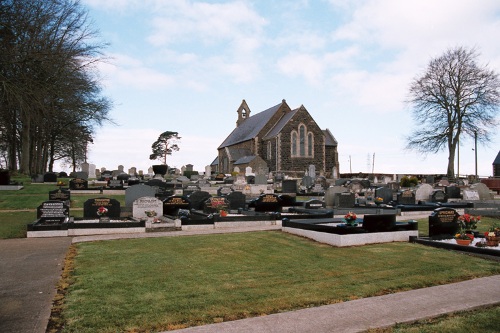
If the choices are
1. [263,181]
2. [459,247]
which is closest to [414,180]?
[263,181]

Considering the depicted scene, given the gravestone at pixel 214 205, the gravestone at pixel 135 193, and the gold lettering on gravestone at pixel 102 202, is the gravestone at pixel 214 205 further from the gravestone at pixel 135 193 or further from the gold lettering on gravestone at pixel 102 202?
the gold lettering on gravestone at pixel 102 202

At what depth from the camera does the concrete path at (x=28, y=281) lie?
501cm

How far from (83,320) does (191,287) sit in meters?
1.81

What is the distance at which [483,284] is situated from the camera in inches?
272

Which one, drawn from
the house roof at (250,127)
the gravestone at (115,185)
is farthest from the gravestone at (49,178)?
the house roof at (250,127)

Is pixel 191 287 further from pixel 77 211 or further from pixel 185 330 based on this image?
pixel 77 211

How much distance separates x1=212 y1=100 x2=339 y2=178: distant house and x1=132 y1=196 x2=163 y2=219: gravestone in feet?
115

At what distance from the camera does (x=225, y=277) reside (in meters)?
7.12

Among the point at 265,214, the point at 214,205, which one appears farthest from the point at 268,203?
the point at 214,205

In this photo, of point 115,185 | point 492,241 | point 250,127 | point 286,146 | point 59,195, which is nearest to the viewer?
point 492,241

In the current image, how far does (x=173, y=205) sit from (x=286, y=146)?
35.8 meters

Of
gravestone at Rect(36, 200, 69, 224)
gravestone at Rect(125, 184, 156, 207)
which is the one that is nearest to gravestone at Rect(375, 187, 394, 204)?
gravestone at Rect(125, 184, 156, 207)

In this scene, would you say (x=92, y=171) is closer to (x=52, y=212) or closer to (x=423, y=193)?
(x=52, y=212)

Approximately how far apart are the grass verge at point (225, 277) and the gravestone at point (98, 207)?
3.98 meters
